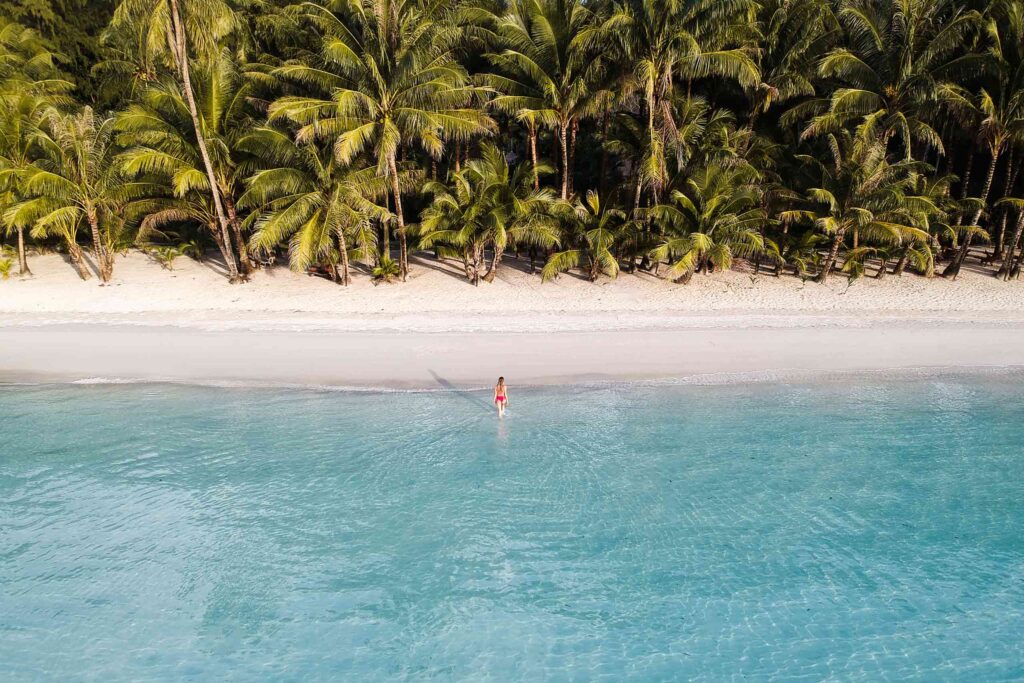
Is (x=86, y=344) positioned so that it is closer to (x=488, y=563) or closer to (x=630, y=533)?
(x=488, y=563)

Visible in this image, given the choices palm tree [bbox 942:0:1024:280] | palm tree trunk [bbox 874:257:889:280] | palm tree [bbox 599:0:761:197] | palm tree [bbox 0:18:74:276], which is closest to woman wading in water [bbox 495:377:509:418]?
palm tree [bbox 599:0:761:197]

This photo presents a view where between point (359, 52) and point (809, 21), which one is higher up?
point (809, 21)

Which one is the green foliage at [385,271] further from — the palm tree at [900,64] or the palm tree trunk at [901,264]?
the palm tree trunk at [901,264]

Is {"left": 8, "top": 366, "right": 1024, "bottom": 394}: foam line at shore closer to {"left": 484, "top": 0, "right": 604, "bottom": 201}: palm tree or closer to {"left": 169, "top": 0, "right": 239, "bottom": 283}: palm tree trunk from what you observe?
{"left": 169, "top": 0, "right": 239, "bottom": 283}: palm tree trunk

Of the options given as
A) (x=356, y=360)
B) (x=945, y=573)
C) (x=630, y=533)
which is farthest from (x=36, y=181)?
(x=945, y=573)

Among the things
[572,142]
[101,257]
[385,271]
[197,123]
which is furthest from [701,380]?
[101,257]

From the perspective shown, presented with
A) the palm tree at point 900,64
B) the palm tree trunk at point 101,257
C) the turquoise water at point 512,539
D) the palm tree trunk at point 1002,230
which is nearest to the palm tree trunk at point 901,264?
the palm tree at point 900,64

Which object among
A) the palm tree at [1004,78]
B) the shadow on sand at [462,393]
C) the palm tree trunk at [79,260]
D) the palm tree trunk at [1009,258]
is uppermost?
the palm tree at [1004,78]
